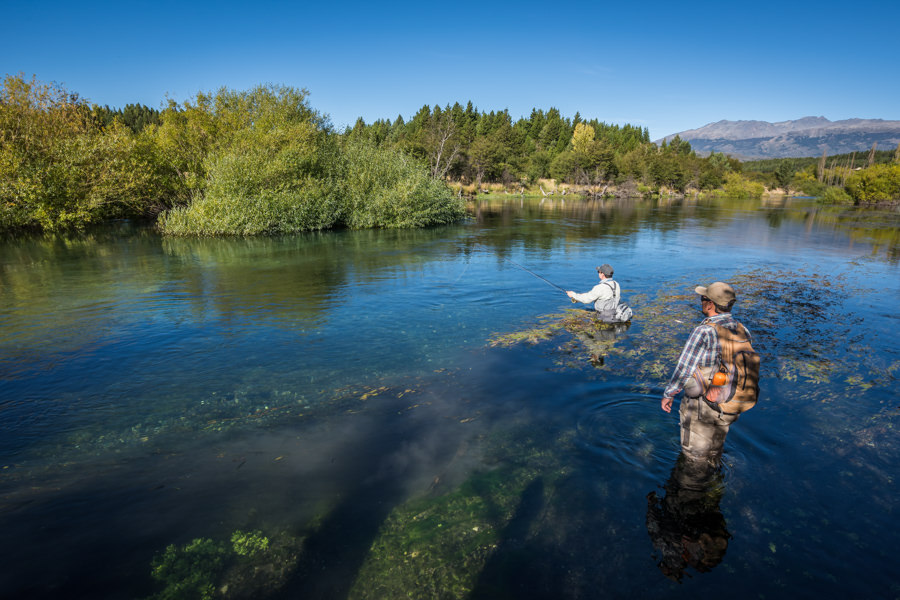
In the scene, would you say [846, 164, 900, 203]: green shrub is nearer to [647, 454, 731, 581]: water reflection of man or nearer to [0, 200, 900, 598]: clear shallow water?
[0, 200, 900, 598]: clear shallow water

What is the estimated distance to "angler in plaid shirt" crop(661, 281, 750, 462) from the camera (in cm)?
574

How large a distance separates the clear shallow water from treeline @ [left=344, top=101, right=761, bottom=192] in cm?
6909

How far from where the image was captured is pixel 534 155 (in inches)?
4624

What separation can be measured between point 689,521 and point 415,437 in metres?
4.56

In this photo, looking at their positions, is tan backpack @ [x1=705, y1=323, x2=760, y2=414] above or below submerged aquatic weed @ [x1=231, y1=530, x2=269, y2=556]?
above

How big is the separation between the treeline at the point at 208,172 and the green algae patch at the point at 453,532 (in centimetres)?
3667

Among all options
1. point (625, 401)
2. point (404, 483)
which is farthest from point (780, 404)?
point (404, 483)

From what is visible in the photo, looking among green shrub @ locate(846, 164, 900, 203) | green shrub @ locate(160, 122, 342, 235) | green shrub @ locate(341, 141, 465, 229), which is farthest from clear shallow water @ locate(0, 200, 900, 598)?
green shrub @ locate(846, 164, 900, 203)

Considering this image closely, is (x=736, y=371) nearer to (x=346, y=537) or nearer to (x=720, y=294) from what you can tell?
(x=720, y=294)

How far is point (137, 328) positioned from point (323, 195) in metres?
29.4

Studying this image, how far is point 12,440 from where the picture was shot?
322 inches

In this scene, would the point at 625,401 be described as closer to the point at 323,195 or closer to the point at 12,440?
the point at 12,440

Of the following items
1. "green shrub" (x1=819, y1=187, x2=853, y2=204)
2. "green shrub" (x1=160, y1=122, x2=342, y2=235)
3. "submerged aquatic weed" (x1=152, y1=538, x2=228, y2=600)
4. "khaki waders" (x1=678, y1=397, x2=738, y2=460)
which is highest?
"green shrub" (x1=160, y1=122, x2=342, y2=235)

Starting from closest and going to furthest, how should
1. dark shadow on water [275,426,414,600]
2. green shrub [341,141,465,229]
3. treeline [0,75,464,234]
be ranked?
1. dark shadow on water [275,426,414,600]
2. treeline [0,75,464,234]
3. green shrub [341,141,465,229]
